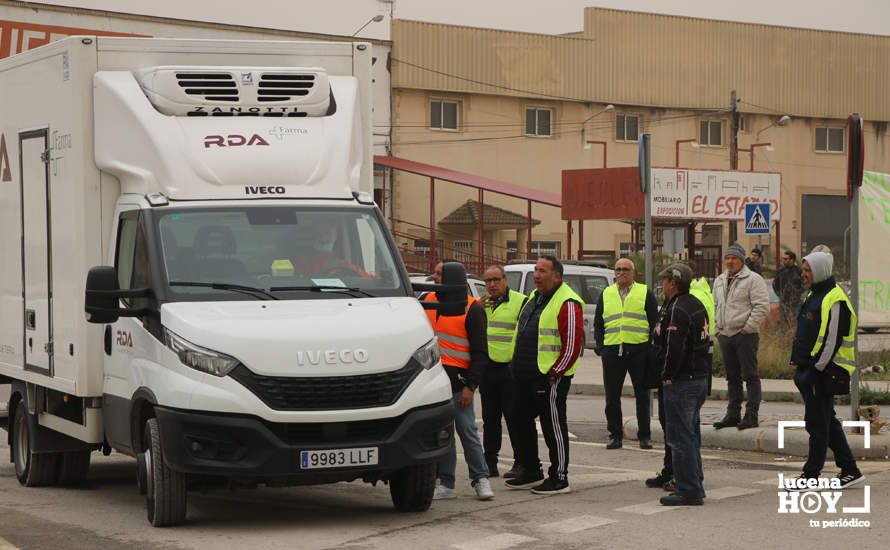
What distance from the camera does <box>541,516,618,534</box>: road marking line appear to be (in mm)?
9516

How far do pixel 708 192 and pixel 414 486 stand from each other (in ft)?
115

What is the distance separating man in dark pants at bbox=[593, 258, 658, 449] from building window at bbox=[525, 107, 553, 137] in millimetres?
38046

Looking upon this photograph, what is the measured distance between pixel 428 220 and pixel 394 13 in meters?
7.78

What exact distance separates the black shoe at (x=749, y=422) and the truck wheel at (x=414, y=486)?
16.3ft

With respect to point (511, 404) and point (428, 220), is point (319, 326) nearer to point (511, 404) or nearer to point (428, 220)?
point (511, 404)

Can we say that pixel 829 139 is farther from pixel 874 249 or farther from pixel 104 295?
pixel 104 295

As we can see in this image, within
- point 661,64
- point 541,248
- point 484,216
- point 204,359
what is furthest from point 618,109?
point 204,359

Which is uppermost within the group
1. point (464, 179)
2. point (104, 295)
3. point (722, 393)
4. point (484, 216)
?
point (464, 179)

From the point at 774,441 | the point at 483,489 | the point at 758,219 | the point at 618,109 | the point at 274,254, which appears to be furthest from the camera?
the point at 618,109

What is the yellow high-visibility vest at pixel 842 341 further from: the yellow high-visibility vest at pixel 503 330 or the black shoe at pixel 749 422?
the black shoe at pixel 749 422

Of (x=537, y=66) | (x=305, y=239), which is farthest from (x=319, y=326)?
(x=537, y=66)

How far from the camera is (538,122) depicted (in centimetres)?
5266

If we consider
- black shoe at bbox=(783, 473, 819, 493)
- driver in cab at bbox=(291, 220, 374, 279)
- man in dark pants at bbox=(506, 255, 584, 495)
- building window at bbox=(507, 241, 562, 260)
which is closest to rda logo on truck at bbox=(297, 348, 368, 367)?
driver in cab at bbox=(291, 220, 374, 279)

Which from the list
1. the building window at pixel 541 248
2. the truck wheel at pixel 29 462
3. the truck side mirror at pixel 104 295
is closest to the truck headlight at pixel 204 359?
the truck side mirror at pixel 104 295
